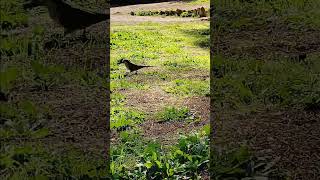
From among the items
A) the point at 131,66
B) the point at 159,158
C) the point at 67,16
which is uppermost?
the point at 67,16

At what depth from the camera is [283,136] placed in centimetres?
497

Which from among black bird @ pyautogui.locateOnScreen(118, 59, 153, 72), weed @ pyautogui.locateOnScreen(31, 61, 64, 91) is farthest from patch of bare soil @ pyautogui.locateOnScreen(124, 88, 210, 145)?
black bird @ pyautogui.locateOnScreen(118, 59, 153, 72)

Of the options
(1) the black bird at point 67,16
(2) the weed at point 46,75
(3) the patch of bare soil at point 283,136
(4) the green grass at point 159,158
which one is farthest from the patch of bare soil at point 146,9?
(4) the green grass at point 159,158

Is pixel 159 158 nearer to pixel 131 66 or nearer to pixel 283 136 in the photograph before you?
pixel 283 136

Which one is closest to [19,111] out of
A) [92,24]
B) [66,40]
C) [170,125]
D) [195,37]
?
[170,125]

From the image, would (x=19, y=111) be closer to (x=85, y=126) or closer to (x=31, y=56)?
(x=85, y=126)

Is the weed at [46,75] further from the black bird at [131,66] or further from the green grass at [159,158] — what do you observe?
the green grass at [159,158]

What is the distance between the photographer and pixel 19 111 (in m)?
5.44

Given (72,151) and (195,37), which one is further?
(195,37)

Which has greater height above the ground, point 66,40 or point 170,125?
point 66,40

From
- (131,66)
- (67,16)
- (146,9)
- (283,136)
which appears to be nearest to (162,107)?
(283,136)

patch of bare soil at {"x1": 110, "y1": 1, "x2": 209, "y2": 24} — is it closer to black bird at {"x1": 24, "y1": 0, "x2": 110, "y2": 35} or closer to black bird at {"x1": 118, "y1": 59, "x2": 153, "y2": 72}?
black bird at {"x1": 24, "y1": 0, "x2": 110, "y2": 35}

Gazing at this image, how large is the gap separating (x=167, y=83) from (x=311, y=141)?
2743 millimetres

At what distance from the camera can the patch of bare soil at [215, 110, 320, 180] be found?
14.5ft
